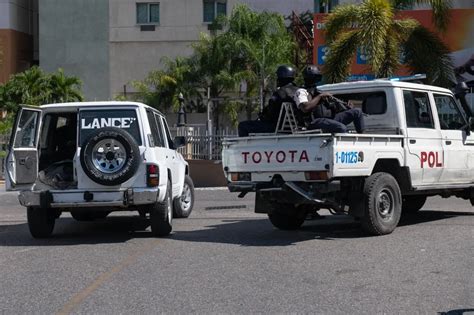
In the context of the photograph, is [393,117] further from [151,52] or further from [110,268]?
[151,52]

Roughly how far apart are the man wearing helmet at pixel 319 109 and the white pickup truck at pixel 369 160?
11.3 inches

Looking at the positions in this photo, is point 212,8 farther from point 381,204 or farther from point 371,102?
point 381,204

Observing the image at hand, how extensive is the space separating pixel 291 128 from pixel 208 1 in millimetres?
30367

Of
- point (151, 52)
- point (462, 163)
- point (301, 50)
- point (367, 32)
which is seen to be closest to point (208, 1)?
point (151, 52)

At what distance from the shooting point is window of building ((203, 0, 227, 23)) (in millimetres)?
39156

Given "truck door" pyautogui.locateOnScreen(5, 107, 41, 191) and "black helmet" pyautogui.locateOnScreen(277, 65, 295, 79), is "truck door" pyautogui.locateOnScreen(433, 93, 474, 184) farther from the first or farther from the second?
"truck door" pyautogui.locateOnScreen(5, 107, 41, 191)

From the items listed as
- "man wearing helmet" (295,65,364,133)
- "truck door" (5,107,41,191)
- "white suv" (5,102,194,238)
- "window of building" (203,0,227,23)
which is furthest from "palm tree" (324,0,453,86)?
"window of building" (203,0,227,23)

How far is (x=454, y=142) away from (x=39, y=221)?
6765 mm

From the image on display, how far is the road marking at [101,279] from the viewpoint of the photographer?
6.50 m

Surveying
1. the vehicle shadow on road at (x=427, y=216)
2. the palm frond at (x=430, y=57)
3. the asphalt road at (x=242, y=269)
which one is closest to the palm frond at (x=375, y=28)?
the palm frond at (x=430, y=57)

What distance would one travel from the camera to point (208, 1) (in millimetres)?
39281

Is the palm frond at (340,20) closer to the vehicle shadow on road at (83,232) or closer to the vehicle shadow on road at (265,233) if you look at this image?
the vehicle shadow on road at (265,233)

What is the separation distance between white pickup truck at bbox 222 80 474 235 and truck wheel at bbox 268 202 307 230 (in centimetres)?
2

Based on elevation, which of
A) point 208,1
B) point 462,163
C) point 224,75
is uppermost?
point 208,1
